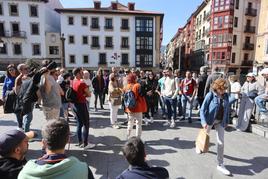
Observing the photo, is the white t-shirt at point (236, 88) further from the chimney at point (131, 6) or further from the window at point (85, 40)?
the chimney at point (131, 6)

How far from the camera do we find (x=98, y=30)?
118 ft

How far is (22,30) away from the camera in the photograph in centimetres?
3400

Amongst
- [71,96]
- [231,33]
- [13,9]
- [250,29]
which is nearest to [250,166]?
[71,96]

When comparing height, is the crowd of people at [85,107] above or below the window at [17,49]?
below

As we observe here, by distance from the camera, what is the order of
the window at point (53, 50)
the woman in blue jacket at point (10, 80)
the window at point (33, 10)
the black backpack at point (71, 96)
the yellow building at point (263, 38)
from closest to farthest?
the black backpack at point (71, 96) → the woman in blue jacket at point (10, 80) → the yellow building at point (263, 38) → the window at point (33, 10) → the window at point (53, 50)

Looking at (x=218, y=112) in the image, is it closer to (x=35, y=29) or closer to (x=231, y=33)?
(x=35, y=29)

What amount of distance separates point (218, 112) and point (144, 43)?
3423 cm

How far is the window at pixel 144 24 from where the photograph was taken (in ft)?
120

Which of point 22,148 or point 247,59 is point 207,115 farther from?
point 247,59

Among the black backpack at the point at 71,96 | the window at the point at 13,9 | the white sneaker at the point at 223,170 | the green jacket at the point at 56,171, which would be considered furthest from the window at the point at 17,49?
the green jacket at the point at 56,171

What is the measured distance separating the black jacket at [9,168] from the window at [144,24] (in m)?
36.5

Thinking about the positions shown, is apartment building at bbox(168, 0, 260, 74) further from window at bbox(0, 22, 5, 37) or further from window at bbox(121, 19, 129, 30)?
window at bbox(0, 22, 5, 37)

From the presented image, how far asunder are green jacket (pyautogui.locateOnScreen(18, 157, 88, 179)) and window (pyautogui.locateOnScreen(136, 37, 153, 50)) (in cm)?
3651

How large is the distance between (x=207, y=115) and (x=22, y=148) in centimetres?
318
